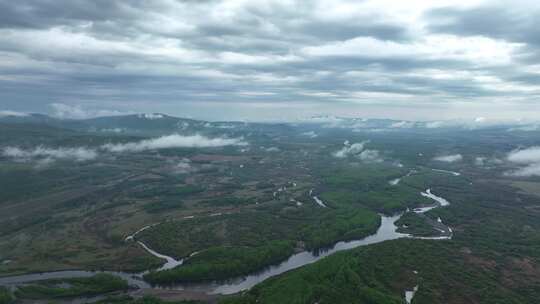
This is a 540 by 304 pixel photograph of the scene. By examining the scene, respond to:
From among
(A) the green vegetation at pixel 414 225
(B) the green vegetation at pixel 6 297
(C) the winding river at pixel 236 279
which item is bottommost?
(C) the winding river at pixel 236 279

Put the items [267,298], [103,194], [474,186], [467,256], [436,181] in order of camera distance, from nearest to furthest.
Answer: [267,298]
[467,256]
[103,194]
[474,186]
[436,181]

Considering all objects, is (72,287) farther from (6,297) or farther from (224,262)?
(224,262)

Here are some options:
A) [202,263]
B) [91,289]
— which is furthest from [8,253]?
[202,263]

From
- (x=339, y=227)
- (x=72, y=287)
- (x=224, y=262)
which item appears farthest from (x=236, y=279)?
(x=339, y=227)

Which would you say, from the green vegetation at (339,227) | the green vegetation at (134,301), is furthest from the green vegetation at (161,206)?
the green vegetation at (134,301)

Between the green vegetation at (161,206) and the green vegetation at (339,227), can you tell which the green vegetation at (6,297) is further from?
the green vegetation at (161,206)

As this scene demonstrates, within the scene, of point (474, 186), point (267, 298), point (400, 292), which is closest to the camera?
point (267, 298)

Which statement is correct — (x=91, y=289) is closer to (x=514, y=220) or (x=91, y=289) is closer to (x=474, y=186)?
(x=514, y=220)
